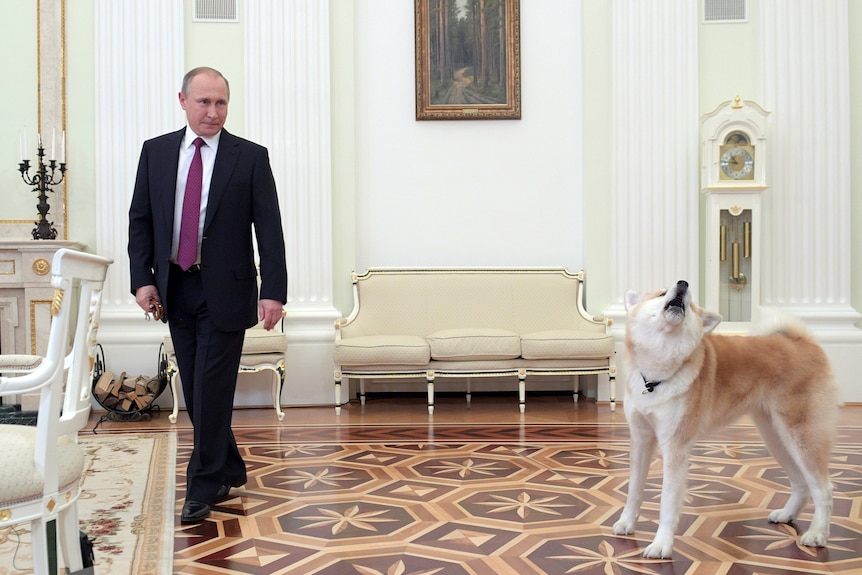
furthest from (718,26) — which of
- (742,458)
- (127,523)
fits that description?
(127,523)

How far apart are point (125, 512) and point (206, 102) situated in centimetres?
162

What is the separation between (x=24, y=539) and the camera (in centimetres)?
280

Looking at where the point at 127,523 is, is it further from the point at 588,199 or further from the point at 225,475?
the point at 588,199

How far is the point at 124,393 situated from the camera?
5.55 meters

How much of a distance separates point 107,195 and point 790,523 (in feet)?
16.9

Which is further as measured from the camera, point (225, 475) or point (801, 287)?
point (801, 287)

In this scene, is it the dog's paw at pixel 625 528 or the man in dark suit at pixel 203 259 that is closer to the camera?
the dog's paw at pixel 625 528

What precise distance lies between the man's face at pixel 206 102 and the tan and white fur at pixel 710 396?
1.68 meters

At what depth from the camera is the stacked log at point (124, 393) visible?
18.1ft

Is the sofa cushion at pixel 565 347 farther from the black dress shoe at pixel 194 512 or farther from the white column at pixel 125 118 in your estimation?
the black dress shoe at pixel 194 512

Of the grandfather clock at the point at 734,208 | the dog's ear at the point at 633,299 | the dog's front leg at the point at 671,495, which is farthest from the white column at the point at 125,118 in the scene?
the dog's front leg at the point at 671,495

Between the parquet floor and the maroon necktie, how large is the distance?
39.3 inches

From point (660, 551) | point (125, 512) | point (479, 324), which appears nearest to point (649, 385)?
point (660, 551)

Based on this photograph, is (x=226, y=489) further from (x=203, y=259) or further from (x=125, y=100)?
(x=125, y=100)
